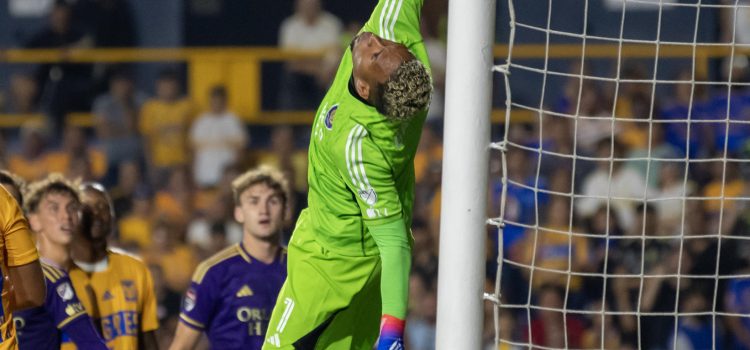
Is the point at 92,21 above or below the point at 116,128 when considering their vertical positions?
above

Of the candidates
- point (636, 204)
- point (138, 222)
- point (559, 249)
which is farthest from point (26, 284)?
point (138, 222)

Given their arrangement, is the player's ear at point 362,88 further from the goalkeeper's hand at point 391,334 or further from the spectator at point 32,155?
the spectator at point 32,155

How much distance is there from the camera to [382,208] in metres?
4.05

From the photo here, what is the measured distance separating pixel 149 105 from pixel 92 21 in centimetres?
87

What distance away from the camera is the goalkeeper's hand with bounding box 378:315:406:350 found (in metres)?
3.87

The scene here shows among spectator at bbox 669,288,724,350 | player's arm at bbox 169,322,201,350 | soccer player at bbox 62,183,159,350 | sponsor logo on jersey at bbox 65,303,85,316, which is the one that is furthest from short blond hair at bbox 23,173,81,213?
spectator at bbox 669,288,724,350

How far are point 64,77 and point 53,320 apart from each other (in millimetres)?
6037

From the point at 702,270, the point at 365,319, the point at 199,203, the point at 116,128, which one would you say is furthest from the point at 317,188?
the point at 116,128

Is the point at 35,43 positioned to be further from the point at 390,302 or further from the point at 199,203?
the point at 390,302

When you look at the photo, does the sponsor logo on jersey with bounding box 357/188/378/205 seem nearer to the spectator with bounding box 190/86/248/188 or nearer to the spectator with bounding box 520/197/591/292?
the spectator with bounding box 520/197/591/292

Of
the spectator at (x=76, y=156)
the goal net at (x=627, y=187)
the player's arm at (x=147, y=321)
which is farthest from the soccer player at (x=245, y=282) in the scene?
the spectator at (x=76, y=156)

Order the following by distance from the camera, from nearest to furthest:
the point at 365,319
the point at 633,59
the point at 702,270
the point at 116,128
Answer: the point at 365,319 < the point at 702,270 < the point at 633,59 < the point at 116,128

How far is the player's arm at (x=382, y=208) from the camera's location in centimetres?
399

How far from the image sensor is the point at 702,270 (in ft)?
26.8
